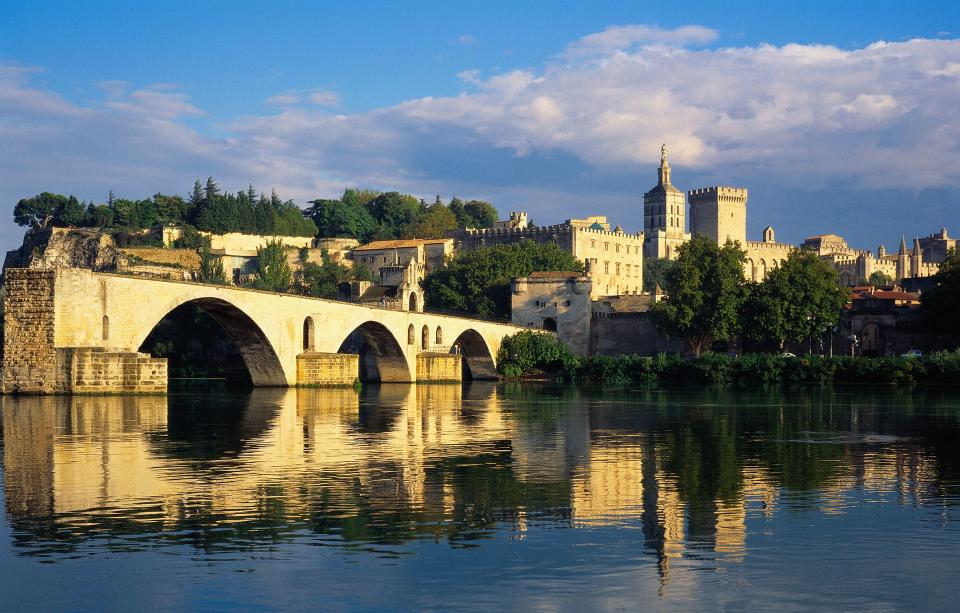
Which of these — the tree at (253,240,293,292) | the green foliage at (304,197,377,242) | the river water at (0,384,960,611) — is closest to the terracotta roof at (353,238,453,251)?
the tree at (253,240,293,292)

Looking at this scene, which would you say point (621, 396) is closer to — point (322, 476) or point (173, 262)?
point (322, 476)

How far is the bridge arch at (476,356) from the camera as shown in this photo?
252 feet

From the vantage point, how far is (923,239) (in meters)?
160

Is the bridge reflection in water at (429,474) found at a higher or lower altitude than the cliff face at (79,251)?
lower

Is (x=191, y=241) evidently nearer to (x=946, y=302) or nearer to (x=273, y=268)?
(x=273, y=268)

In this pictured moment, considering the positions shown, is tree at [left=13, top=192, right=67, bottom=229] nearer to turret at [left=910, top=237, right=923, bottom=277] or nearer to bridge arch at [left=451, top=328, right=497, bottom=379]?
bridge arch at [left=451, top=328, right=497, bottom=379]

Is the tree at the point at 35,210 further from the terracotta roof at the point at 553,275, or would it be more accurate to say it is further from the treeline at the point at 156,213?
the terracotta roof at the point at 553,275

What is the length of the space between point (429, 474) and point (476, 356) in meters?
58.4

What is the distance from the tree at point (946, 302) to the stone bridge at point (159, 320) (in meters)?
28.9

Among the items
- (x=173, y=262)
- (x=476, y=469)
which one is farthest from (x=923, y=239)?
(x=476, y=469)

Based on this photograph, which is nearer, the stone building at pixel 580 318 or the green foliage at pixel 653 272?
the stone building at pixel 580 318

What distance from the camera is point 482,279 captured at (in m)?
92.9

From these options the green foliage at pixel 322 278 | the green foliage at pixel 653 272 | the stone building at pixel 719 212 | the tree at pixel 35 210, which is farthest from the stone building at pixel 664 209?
the tree at pixel 35 210

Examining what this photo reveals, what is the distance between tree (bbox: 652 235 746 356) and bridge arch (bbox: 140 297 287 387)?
32.0 m
